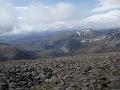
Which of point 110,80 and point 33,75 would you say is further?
point 33,75

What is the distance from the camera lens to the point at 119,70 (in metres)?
41.3

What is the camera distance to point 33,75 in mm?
50781

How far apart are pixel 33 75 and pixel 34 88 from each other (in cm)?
1013

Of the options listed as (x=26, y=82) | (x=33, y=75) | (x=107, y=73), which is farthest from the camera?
(x=33, y=75)

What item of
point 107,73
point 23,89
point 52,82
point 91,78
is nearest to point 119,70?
point 107,73

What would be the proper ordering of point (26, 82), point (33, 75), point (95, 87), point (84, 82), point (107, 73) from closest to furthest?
point (95, 87) → point (84, 82) → point (107, 73) → point (26, 82) → point (33, 75)

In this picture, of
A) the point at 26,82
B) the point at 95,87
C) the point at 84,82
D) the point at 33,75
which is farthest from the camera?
the point at 33,75

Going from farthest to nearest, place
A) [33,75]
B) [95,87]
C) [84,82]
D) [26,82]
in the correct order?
[33,75] < [26,82] < [84,82] < [95,87]

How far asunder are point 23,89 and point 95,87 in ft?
29.3

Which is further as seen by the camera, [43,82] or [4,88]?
[43,82]

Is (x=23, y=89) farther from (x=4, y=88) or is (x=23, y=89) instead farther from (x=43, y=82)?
(x=43, y=82)

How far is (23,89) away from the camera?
3731cm

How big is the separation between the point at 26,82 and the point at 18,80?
2.06 metres

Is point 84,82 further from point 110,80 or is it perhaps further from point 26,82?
point 26,82
